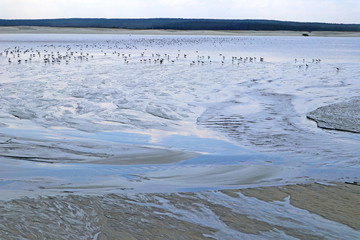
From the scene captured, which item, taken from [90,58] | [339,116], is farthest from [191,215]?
[90,58]

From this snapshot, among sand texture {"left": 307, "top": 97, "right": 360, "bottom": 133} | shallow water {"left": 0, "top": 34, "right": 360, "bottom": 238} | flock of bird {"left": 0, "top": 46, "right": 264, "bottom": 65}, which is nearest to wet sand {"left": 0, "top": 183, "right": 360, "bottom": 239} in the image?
shallow water {"left": 0, "top": 34, "right": 360, "bottom": 238}

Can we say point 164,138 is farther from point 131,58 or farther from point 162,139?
point 131,58

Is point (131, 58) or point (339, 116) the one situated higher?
point (339, 116)

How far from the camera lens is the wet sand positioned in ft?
13.4

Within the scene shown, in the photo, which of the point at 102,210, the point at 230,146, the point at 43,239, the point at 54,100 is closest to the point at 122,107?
the point at 54,100

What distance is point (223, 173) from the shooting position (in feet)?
19.7

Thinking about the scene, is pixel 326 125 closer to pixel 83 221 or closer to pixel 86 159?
pixel 86 159

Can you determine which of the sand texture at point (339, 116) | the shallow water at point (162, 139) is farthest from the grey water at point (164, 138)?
the sand texture at point (339, 116)

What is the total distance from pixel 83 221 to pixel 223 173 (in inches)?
87.6

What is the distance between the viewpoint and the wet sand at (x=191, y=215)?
4.09 meters

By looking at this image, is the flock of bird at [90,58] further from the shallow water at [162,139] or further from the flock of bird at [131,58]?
the shallow water at [162,139]

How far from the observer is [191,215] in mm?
4504

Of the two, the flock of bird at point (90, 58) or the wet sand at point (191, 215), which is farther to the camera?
the flock of bird at point (90, 58)

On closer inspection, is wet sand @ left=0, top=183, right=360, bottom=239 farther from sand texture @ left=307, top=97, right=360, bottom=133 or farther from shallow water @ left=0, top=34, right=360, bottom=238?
sand texture @ left=307, top=97, right=360, bottom=133
